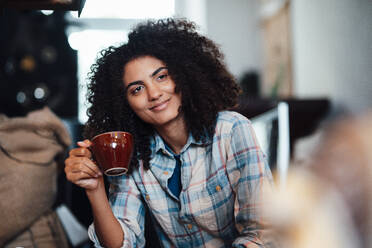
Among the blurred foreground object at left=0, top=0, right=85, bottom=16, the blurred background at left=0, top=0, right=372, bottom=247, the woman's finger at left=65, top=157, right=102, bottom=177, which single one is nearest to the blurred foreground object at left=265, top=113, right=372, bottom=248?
the blurred background at left=0, top=0, right=372, bottom=247

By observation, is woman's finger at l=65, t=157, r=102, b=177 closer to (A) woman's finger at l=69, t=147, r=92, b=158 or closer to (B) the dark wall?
(A) woman's finger at l=69, t=147, r=92, b=158

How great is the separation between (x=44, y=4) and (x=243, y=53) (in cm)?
408

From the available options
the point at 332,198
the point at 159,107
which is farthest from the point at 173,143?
the point at 332,198

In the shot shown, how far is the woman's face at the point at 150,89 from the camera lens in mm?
1104

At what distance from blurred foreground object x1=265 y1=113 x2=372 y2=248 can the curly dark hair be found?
0.53 meters

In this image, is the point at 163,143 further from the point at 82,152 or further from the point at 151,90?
the point at 82,152

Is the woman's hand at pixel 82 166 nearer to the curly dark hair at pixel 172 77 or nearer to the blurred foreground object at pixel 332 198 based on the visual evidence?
the curly dark hair at pixel 172 77

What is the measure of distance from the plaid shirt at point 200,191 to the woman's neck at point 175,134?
4cm

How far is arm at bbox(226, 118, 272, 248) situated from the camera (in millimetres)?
961

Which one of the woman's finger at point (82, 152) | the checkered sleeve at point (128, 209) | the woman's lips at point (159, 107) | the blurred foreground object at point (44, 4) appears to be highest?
the blurred foreground object at point (44, 4)

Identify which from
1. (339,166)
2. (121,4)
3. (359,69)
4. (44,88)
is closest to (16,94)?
(44,88)

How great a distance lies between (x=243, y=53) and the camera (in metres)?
4.86

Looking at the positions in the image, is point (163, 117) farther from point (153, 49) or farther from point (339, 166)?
→ point (339, 166)

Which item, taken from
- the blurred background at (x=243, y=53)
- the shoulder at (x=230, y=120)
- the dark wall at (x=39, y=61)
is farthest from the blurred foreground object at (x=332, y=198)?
the dark wall at (x=39, y=61)
